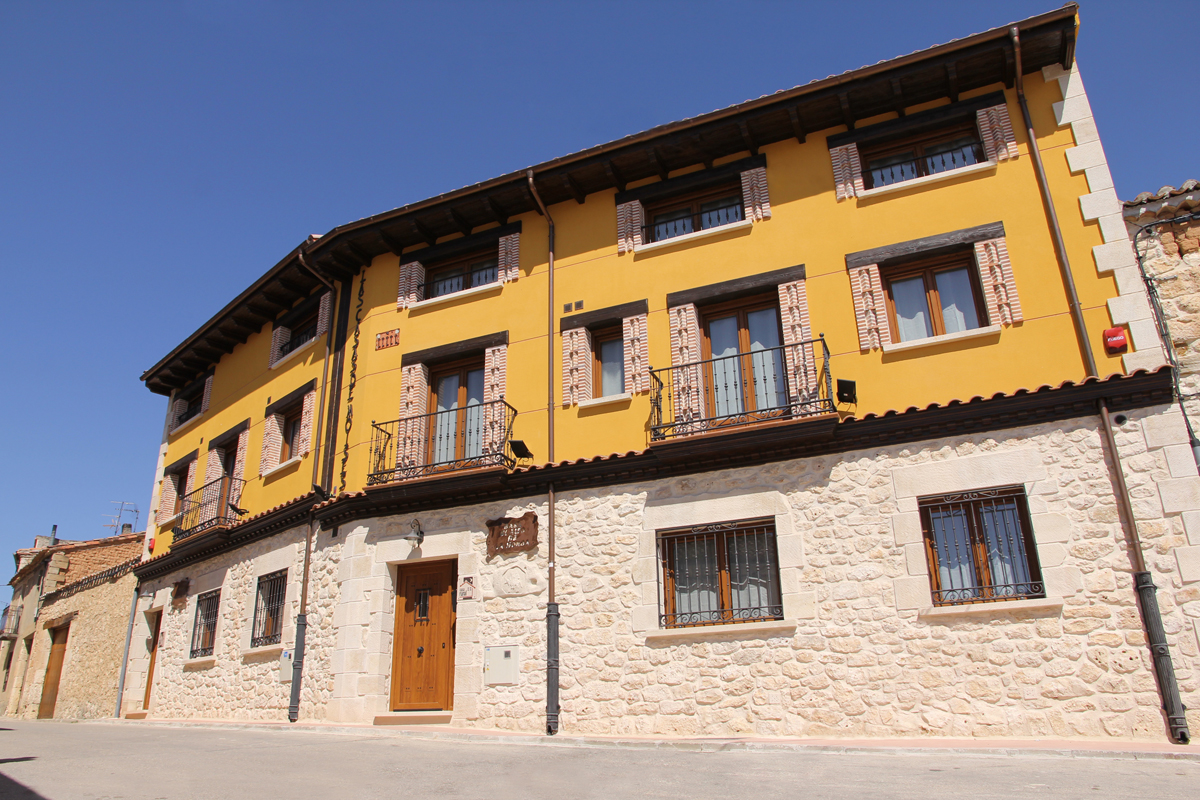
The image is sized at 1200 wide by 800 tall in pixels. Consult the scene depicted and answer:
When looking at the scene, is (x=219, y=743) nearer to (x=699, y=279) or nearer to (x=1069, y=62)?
(x=699, y=279)

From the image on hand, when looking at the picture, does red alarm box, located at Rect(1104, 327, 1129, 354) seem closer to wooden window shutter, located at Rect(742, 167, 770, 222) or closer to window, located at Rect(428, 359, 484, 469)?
wooden window shutter, located at Rect(742, 167, 770, 222)

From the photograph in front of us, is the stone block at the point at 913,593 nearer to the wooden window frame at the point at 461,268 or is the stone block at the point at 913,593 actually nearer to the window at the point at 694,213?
the window at the point at 694,213

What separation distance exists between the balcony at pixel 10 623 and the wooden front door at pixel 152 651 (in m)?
13.1

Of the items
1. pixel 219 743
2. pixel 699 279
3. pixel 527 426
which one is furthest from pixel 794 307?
pixel 219 743

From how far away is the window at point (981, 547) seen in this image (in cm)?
932

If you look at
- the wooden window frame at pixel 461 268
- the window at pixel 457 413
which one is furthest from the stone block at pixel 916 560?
the wooden window frame at pixel 461 268

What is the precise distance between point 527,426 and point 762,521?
12.8 feet

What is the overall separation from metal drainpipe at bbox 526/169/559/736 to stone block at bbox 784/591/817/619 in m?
3.07

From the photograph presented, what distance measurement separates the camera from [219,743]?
10016 mm

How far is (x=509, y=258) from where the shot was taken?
45.5ft

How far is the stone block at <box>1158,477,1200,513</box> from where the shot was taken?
28.8 feet

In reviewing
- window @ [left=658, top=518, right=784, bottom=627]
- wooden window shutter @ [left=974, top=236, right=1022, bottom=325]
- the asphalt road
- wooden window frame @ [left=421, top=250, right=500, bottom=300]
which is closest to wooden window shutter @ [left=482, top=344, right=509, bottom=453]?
wooden window frame @ [left=421, top=250, right=500, bottom=300]

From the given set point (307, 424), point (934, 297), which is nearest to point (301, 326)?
point (307, 424)

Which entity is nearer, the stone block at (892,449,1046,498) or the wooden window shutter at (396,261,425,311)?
the stone block at (892,449,1046,498)
